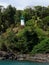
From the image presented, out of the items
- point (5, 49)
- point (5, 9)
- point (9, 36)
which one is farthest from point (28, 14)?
point (5, 49)

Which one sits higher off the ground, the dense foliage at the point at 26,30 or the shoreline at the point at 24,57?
the dense foliage at the point at 26,30

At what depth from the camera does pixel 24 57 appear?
137ft

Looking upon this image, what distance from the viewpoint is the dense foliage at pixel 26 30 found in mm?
43969

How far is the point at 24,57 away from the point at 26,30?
16.6ft

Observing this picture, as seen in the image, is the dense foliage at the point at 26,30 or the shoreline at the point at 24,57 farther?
the dense foliage at the point at 26,30

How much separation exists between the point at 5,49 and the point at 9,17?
11.7 m

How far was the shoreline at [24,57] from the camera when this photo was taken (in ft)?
133

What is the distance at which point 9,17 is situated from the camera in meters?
54.3

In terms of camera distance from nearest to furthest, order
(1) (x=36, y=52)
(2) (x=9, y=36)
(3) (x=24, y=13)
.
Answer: (1) (x=36, y=52), (2) (x=9, y=36), (3) (x=24, y=13)

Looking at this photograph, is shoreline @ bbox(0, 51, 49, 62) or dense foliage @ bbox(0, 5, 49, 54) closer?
shoreline @ bbox(0, 51, 49, 62)

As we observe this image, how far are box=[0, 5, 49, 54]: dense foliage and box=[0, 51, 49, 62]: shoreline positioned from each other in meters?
1.36

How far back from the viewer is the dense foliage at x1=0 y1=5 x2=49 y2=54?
4397cm

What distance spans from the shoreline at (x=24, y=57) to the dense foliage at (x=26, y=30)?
1357mm

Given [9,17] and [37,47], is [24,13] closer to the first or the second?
[9,17]
